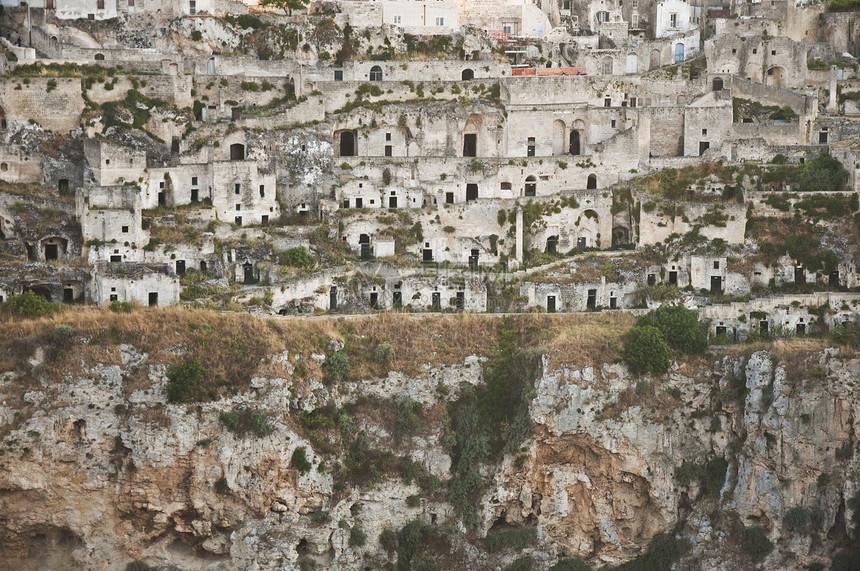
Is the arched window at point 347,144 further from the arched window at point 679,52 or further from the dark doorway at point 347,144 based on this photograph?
the arched window at point 679,52

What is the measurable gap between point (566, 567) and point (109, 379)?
63.0 ft

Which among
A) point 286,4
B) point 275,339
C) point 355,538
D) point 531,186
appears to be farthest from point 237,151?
point 355,538

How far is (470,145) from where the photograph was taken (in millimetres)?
77062

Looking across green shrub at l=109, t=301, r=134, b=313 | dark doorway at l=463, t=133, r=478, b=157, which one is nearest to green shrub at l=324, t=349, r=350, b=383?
green shrub at l=109, t=301, r=134, b=313

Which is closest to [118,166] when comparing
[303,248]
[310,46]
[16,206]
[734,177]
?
[16,206]

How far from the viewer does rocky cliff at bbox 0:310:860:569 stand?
60.3m

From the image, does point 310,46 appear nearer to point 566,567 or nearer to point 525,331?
point 525,331

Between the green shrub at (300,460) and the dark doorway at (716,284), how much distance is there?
1914 cm

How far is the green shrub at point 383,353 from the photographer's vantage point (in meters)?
64.1

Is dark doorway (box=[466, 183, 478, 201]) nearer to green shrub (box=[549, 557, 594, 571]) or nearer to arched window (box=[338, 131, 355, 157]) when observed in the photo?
arched window (box=[338, 131, 355, 157])

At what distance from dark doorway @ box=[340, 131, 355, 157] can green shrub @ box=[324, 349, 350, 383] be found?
579 inches

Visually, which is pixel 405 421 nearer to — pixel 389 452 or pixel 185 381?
pixel 389 452

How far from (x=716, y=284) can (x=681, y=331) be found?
17.5ft

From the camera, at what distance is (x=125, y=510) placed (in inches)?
2400
